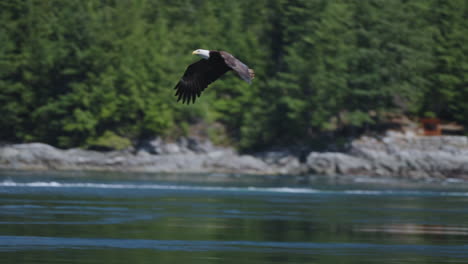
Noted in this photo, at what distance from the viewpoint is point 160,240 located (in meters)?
25.7

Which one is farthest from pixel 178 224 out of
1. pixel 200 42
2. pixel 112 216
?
pixel 200 42

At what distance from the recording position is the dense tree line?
7112 centimetres

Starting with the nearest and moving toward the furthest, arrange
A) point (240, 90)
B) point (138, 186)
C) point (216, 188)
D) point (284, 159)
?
point (138, 186)
point (216, 188)
point (284, 159)
point (240, 90)

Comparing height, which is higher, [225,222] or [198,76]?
[198,76]

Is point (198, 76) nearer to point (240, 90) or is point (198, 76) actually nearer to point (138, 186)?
point (138, 186)

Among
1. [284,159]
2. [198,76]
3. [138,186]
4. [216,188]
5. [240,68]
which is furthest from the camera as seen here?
[284,159]

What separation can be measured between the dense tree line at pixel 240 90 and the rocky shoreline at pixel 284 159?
2594 millimetres

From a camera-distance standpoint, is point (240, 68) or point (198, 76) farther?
point (198, 76)

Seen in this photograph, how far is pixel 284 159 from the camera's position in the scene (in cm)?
6825

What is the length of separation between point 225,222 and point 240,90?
150ft

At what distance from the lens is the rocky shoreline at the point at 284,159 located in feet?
205

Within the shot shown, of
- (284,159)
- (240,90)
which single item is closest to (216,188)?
(284,159)

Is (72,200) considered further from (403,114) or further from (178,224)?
(403,114)

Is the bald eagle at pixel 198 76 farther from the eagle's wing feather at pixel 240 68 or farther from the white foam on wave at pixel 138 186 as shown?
the white foam on wave at pixel 138 186
